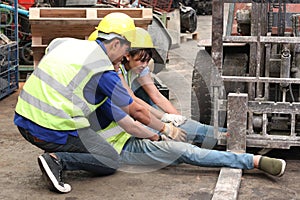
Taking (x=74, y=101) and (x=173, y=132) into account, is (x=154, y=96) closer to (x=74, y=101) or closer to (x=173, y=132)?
(x=173, y=132)

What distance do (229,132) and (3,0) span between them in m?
5.40

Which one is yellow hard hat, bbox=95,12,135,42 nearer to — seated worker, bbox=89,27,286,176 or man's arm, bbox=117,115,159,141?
seated worker, bbox=89,27,286,176

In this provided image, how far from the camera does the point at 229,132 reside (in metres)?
4.79

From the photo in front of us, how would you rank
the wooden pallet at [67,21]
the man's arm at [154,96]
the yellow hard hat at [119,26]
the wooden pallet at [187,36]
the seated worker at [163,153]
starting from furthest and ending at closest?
the wooden pallet at [187,36], the wooden pallet at [67,21], the man's arm at [154,96], the seated worker at [163,153], the yellow hard hat at [119,26]

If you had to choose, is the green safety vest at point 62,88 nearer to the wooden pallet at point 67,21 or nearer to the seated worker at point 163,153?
the seated worker at point 163,153

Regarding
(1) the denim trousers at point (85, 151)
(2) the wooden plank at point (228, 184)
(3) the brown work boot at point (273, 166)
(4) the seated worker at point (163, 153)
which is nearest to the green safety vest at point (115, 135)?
(4) the seated worker at point (163, 153)

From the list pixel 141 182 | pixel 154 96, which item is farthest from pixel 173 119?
pixel 141 182

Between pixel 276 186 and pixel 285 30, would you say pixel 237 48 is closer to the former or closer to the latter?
pixel 285 30

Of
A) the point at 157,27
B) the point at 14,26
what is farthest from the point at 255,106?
the point at 14,26

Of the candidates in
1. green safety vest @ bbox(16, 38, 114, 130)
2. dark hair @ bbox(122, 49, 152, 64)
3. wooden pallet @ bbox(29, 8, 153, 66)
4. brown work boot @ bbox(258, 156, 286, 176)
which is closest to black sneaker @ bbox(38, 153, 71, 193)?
green safety vest @ bbox(16, 38, 114, 130)

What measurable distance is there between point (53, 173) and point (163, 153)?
0.87 metres

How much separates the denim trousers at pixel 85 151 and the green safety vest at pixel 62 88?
112mm

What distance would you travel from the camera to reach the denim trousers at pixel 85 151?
4.26m

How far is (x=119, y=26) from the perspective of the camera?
14.4ft
